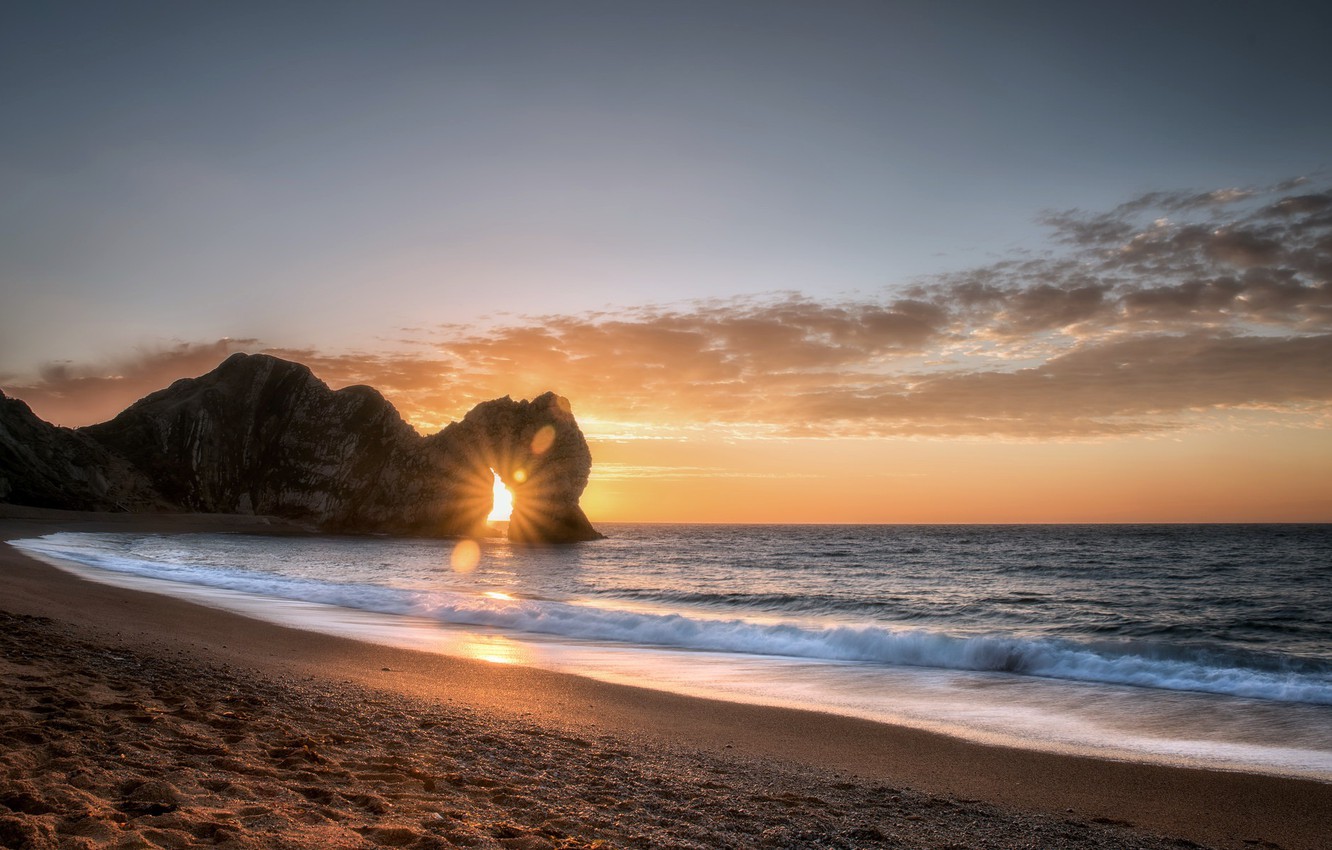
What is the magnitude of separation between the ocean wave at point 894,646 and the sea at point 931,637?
0.19 feet

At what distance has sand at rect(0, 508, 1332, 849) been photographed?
4.36 metres

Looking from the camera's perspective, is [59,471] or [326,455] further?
[326,455]

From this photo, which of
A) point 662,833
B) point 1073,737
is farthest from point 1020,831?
point 1073,737

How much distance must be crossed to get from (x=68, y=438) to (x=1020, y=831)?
401 feet

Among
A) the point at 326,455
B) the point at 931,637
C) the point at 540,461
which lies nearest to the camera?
the point at 931,637

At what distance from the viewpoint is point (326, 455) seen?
112m

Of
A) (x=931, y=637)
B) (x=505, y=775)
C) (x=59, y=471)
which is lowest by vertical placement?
(x=931, y=637)

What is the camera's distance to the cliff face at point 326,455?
305 feet

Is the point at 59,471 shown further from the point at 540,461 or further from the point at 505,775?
the point at 505,775

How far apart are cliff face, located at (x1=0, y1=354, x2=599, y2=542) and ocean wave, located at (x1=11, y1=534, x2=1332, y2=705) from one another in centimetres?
6944

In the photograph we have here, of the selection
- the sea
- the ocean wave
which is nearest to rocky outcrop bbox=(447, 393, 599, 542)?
the sea

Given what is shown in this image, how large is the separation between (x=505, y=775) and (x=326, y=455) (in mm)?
117353

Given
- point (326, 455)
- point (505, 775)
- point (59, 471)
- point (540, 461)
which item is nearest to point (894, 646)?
point (505, 775)

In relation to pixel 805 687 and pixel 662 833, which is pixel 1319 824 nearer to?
pixel 662 833
